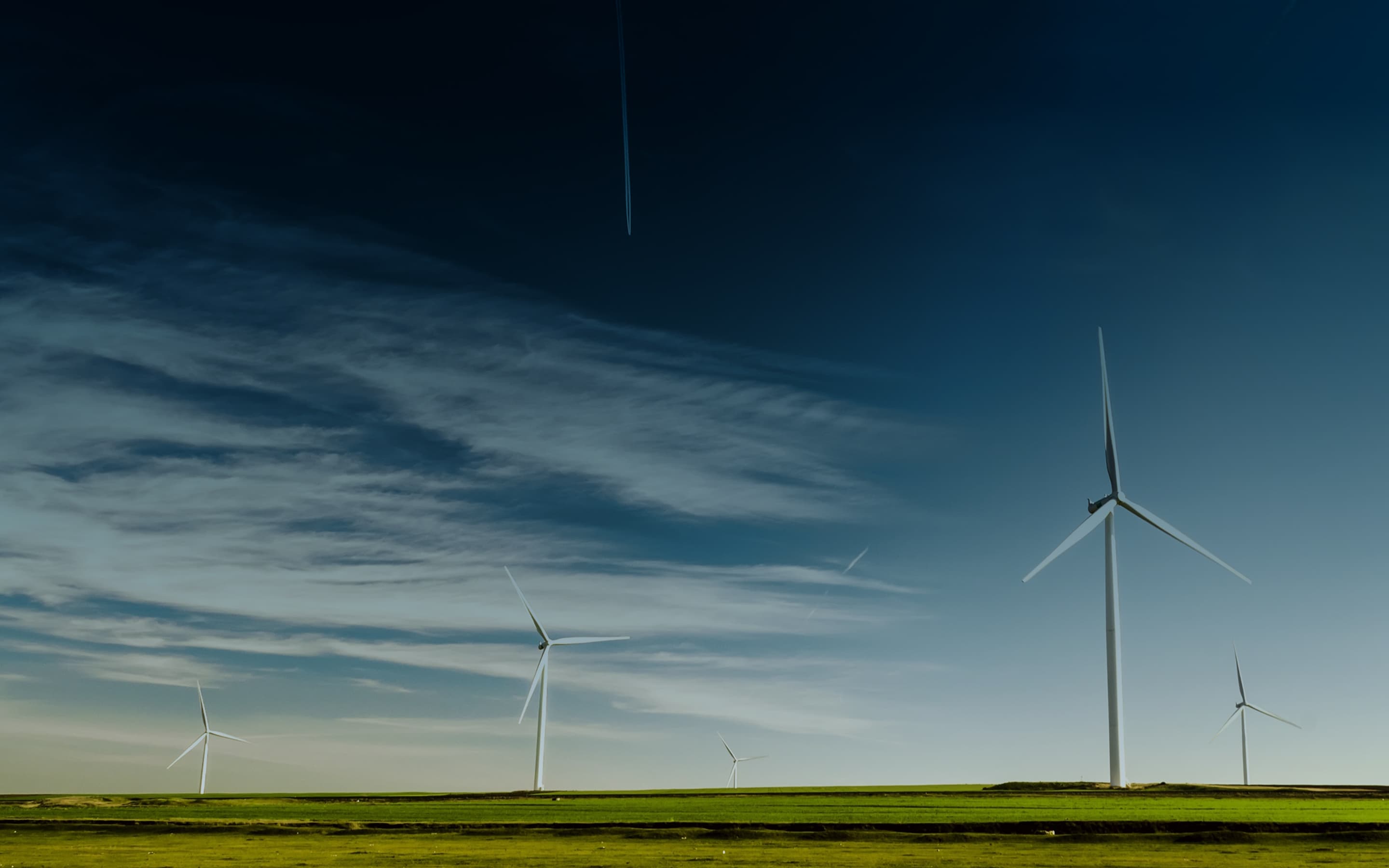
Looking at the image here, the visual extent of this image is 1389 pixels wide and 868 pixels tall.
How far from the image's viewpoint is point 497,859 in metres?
48.3

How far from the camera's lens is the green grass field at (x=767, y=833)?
47.7 metres

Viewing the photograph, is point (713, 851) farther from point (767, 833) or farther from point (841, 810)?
point (841, 810)

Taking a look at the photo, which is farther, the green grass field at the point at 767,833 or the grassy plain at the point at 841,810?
the grassy plain at the point at 841,810

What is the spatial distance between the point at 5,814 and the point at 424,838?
7544 centimetres

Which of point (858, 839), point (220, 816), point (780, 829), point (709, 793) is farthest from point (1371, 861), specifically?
point (709, 793)

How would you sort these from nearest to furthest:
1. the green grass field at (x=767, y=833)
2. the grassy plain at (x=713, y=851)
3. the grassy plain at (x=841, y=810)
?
the grassy plain at (x=713, y=851) < the green grass field at (x=767, y=833) < the grassy plain at (x=841, y=810)

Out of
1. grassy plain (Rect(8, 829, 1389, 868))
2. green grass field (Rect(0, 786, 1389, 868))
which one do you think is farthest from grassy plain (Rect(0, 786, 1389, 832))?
grassy plain (Rect(8, 829, 1389, 868))

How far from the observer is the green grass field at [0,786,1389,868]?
47656mm

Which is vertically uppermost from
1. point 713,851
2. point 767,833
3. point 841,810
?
point 713,851

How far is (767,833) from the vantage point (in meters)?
61.1

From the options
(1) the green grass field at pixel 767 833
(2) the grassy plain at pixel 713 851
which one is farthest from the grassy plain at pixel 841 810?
(2) the grassy plain at pixel 713 851

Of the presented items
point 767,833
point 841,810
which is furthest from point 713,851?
point 841,810

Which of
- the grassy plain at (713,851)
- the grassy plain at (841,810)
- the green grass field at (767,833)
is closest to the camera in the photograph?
the grassy plain at (713,851)

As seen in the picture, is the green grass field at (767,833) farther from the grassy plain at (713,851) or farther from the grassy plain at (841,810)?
the grassy plain at (841,810)
